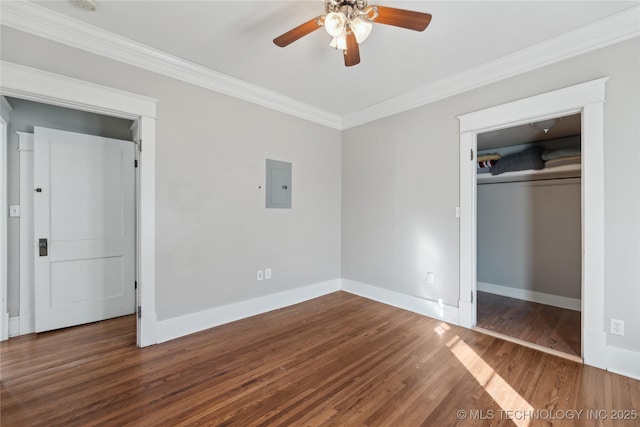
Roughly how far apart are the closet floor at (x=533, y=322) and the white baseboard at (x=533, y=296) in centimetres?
11

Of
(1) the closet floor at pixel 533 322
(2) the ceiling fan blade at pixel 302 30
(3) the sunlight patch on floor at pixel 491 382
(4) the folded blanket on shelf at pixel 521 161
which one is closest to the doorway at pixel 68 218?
(2) the ceiling fan blade at pixel 302 30

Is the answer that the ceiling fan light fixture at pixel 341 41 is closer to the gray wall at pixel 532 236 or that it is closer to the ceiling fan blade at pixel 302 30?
the ceiling fan blade at pixel 302 30

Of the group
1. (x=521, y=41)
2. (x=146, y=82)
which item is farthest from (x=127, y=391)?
(x=521, y=41)

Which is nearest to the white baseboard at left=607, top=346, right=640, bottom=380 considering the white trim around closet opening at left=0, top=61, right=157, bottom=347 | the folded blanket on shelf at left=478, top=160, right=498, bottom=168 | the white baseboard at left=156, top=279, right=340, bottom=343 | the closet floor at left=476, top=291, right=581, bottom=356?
the closet floor at left=476, top=291, right=581, bottom=356

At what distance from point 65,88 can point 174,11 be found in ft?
3.51

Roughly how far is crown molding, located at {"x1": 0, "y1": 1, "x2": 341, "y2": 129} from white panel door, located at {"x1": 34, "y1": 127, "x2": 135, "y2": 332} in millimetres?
1129

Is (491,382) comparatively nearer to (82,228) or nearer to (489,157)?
(489,157)

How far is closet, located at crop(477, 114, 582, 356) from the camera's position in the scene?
325 cm

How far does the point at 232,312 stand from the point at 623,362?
344 cm

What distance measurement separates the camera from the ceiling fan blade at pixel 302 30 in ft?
5.57

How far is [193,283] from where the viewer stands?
2746mm

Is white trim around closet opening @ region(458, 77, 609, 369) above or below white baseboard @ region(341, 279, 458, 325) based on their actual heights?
above

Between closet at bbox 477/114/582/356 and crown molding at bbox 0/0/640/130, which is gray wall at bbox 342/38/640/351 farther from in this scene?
closet at bbox 477/114/582/356

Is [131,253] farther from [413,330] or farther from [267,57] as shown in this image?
[413,330]
